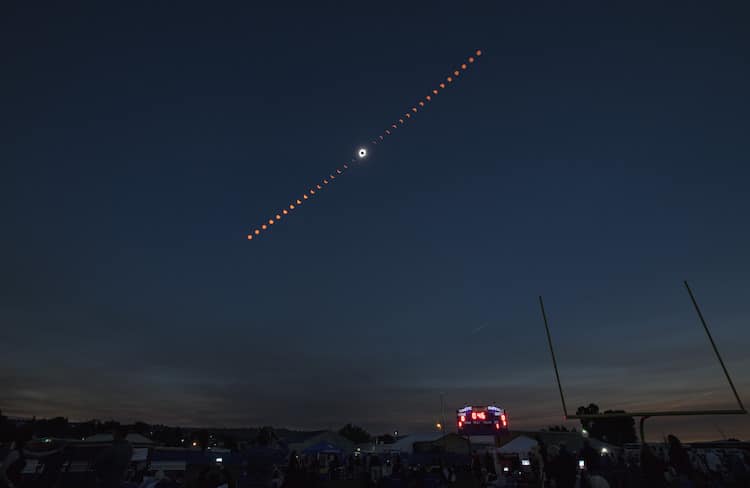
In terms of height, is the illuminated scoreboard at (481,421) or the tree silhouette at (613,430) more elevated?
the illuminated scoreboard at (481,421)

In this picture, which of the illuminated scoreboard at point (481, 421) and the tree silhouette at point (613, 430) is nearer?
the illuminated scoreboard at point (481, 421)

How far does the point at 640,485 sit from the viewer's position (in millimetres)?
12914

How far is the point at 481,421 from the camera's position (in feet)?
113

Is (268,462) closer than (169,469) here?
Yes

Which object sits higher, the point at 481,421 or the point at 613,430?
the point at 481,421

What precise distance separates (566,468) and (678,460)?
Answer: 2.06 meters

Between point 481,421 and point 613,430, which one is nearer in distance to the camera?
point 481,421

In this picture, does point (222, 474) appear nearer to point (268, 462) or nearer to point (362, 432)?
point (268, 462)

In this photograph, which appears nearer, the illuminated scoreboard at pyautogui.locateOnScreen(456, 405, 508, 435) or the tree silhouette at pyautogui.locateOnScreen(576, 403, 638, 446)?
the illuminated scoreboard at pyautogui.locateOnScreen(456, 405, 508, 435)

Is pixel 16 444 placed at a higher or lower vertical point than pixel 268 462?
higher

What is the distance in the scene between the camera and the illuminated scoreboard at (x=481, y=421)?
34.1 m

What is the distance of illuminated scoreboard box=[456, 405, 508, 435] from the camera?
34.1 m

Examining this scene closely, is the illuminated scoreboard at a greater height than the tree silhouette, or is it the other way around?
the illuminated scoreboard

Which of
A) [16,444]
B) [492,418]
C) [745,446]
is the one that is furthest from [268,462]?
[492,418]
